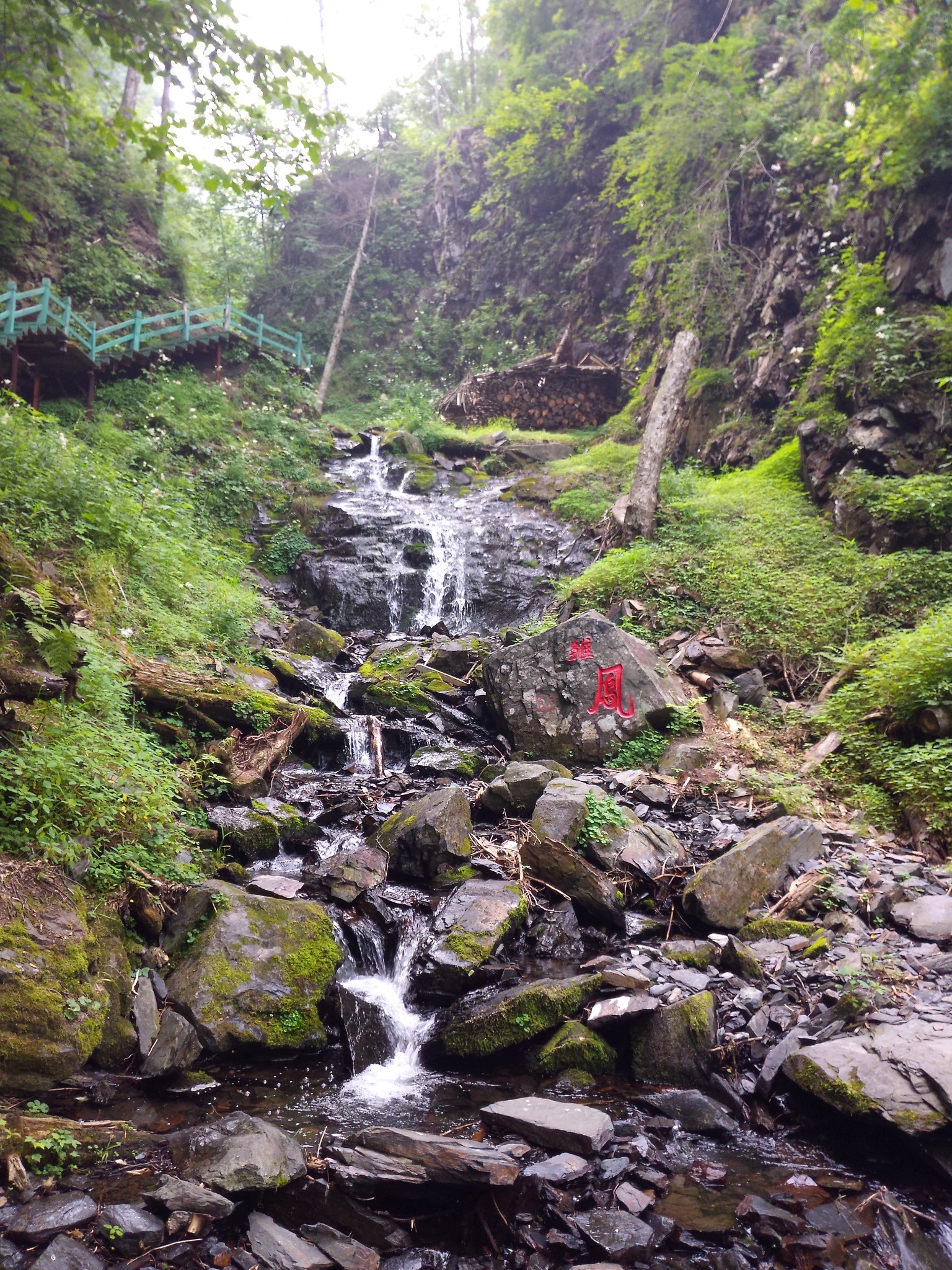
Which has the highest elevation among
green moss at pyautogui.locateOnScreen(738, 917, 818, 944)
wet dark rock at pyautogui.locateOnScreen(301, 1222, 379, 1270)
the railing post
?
the railing post

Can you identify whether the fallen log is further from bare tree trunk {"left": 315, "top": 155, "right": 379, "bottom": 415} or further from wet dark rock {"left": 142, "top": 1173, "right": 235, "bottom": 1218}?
bare tree trunk {"left": 315, "top": 155, "right": 379, "bottom": 415}

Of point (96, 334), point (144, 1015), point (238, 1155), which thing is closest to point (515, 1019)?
point (238, 1155)

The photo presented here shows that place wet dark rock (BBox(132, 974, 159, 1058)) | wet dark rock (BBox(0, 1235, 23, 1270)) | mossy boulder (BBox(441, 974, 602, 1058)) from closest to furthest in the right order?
wet dark rock (BBox(0, 1235, 23, 1270)) < wet dark rock (BBox(132, 974, 159, 1058)) < mossy boulder (BBox(441, 974, 602, 1058))

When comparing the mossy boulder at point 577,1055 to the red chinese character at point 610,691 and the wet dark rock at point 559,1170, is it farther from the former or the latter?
the red chinese character at point 610,691

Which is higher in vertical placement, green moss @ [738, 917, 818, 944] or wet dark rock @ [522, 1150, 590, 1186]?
green moss @ [738, 917, 818, 944]

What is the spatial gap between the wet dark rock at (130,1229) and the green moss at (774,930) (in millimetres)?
3619

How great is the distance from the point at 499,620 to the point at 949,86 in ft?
31.7

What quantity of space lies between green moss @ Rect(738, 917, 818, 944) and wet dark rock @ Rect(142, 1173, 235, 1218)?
338 cm

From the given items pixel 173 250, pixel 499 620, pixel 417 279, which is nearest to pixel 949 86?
pixel 499 620

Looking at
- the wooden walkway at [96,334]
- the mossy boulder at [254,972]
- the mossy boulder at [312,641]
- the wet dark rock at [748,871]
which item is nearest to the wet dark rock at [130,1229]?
the mossy boulder at [254,972]

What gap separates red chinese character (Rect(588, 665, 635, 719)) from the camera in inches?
289

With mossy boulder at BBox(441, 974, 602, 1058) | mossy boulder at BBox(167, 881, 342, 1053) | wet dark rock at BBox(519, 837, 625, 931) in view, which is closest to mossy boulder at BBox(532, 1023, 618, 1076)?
mossy boulder at BBox(441, 974, 602, 1058)

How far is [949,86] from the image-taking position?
9305mm

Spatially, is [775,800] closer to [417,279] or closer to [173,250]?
[173,250]
